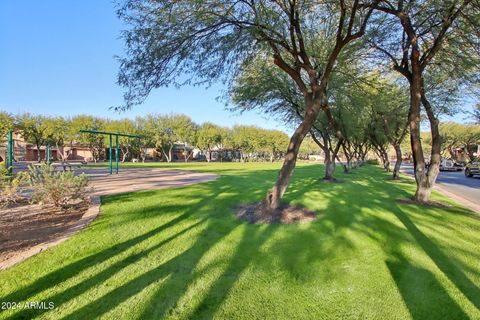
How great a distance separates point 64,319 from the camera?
9.34ft

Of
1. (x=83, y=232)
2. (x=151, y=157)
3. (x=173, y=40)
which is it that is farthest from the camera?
(x=151, y=157)

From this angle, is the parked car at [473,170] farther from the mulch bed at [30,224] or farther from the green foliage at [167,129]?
the green foliage at [167,129]

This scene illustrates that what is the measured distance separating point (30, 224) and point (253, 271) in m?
4.84

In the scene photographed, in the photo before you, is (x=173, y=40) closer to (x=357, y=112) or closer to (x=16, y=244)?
(x=16, y=244)

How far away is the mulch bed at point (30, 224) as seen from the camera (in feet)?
15.5

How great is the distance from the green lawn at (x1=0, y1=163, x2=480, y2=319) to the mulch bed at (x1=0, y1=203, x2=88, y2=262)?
612 mm

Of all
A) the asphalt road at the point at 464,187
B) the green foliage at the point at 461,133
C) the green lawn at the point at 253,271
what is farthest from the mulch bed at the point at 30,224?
the green foliage at the point at 461,133

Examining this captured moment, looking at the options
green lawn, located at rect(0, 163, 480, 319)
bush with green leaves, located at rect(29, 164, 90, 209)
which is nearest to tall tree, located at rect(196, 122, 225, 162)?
bush with green leaves, located at rect(29, 164, 90, 209)

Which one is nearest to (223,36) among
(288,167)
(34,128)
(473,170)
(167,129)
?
(288,167)

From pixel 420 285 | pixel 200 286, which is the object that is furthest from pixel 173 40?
pixel 420 285

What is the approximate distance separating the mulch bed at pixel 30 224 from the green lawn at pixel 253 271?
612mm

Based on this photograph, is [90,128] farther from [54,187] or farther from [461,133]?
[461,133]

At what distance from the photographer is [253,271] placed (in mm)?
3945

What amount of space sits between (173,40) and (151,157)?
69.2m
